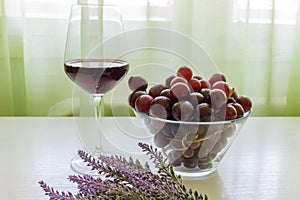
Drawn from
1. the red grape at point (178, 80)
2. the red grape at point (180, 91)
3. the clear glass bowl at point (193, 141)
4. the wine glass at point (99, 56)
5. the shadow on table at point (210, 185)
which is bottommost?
the shadow on table at point (210, 185)

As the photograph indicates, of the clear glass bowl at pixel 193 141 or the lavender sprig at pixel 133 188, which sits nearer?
the lavender sprig at pixel 133 188

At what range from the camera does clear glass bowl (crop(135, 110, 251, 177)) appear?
0.72m

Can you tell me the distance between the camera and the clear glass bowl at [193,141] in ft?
2.36

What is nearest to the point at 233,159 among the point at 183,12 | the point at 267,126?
the point at 267,126

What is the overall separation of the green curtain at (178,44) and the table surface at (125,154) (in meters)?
0.39

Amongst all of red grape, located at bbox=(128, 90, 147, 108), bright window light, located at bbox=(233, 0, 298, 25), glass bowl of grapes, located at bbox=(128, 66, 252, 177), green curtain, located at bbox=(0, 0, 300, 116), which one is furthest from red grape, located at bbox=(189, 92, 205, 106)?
bright window light, located at bbox=(233, 0, 298, 25)

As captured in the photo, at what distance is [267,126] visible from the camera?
41.9 inches

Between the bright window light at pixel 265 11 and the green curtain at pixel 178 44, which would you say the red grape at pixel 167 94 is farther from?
the bright window light at pixel 265 11

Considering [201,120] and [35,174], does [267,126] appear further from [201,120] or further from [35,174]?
[35,174]

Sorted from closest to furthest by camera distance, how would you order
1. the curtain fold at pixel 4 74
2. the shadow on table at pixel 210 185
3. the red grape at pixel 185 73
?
1. the shadow on table at pixel 210 185
2. the red grape at pixel 185 73
3. the curtain fold at pixel 4 74

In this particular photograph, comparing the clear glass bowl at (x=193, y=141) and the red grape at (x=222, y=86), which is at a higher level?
the red grape at (x=222, y=86)

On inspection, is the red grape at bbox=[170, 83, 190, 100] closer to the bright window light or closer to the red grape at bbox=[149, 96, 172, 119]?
the red grape at bbox=[149, 96, 172, 119]

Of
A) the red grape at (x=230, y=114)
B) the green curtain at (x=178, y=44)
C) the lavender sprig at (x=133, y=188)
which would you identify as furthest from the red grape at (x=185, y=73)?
the green curtain at (x=178, y=44)

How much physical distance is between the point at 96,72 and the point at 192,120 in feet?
0.60
